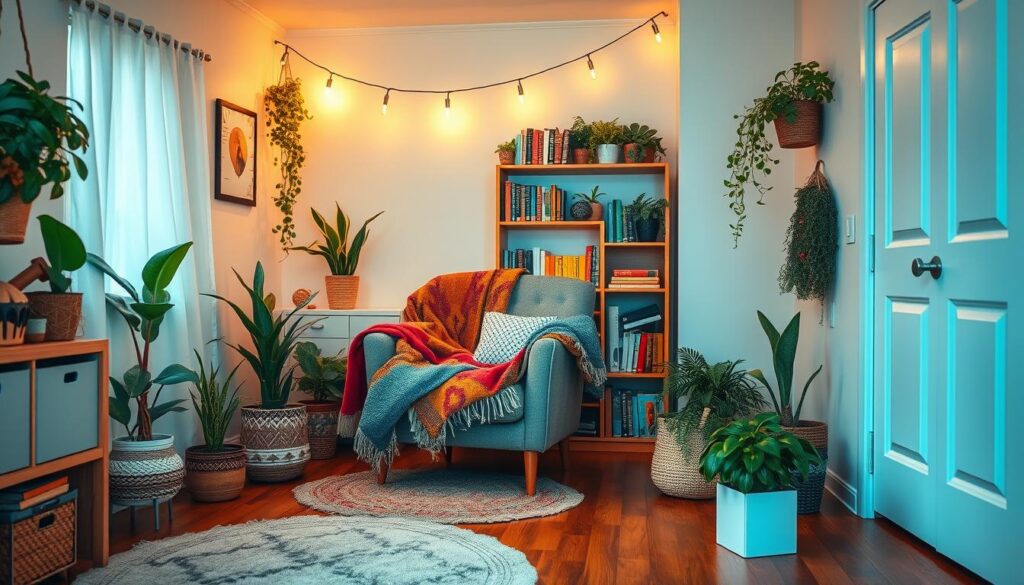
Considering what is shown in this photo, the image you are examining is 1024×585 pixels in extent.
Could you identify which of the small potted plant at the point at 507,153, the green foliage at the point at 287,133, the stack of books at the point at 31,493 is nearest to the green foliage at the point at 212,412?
the stack of books at the point at 31,493

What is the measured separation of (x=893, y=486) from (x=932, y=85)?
134 cm

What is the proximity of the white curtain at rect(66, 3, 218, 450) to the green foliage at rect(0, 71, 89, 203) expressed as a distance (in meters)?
0.90

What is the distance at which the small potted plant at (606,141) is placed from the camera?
467cm

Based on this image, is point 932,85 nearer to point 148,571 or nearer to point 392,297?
point 148,571

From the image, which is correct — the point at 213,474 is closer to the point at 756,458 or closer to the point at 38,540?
the point at 38,540

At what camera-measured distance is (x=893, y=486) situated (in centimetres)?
307

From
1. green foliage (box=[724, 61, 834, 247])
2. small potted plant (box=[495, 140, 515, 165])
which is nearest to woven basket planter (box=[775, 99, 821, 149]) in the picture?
green foliage (box=[724, 61, 834, 247])

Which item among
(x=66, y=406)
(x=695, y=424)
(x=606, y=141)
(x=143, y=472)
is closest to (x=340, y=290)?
(x=606, y=141)

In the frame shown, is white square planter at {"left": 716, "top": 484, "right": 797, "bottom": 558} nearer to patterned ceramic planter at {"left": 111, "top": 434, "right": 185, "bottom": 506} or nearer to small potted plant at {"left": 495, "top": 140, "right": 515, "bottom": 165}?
patterned ceramic planter at {"left": 111, "top": 434, "right": 185, "bottom": 506}

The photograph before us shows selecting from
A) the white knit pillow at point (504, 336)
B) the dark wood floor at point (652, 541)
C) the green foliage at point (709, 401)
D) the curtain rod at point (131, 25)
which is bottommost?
the dark wood floor at point (652, 541)

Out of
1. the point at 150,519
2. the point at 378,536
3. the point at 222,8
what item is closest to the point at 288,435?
the point at 150,519

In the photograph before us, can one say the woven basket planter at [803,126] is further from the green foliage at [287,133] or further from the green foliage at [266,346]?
the green foliage at [287,133]

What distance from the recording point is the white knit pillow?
3.99m

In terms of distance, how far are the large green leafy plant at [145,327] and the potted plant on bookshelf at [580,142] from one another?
2.17 m
